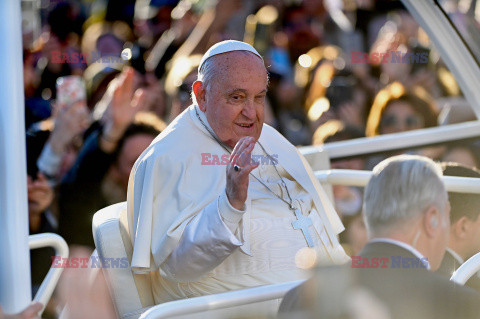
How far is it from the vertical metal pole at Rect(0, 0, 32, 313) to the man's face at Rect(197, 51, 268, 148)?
1.41 meters

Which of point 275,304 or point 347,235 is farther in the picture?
point 347,235

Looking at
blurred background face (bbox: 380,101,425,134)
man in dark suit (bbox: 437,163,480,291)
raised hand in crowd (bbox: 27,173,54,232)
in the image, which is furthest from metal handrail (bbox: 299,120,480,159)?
raised hand in crowd (bbox: 27,173,54,232)

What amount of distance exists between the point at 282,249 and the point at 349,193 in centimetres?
164

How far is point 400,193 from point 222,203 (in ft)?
3.02

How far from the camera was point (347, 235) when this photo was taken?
4.97 metres

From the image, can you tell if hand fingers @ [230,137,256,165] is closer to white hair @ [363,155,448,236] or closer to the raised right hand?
the raised right hand

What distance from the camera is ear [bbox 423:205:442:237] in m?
2.80

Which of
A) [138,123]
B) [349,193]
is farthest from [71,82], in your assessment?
[349,193]

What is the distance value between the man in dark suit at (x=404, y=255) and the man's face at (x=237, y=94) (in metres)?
1.10

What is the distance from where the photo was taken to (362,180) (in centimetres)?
452

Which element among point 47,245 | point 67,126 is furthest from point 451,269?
point 67,126

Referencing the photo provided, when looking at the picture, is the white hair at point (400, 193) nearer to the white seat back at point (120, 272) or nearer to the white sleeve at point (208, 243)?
the white sleeve at point (208, 243)

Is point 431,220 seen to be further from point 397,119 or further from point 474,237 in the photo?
point 397,119

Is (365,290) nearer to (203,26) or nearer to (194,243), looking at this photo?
(194,243)
